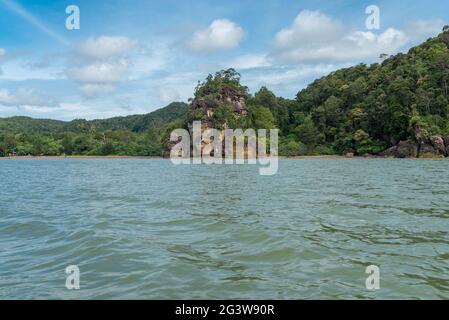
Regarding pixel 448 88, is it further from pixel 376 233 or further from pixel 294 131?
pixel 376 233

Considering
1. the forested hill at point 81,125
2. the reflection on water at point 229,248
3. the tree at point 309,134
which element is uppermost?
the forested hill at point 81,125

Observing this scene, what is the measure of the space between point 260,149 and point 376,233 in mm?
86848

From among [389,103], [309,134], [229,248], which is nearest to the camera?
[229,248]

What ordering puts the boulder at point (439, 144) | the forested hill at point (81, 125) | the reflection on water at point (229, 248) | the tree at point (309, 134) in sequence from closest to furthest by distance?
the reflection on water at point (229, 248) → the boulder at point (439, 144) → the tree at point (309, 134) → the forested hill at point (81, 125)

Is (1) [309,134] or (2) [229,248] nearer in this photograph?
(2) [229,248]

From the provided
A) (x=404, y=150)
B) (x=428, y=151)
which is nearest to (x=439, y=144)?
(x=428, y=151)

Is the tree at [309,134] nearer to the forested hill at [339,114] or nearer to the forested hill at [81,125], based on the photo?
the forested hill at [339,114]

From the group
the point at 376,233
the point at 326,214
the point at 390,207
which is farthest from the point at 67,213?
the point at 390,207

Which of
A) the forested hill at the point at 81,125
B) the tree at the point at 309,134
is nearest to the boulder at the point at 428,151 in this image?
the tree at the point at 309,134

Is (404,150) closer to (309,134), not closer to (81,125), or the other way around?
(309,134)

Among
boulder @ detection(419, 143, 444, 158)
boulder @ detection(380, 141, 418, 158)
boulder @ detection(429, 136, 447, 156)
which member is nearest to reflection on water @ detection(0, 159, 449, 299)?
boulder @ detection(429, 136, 447, 156)

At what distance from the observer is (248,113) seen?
353 feet

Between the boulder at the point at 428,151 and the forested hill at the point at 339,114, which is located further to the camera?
the forested hill at the point at 339,114
